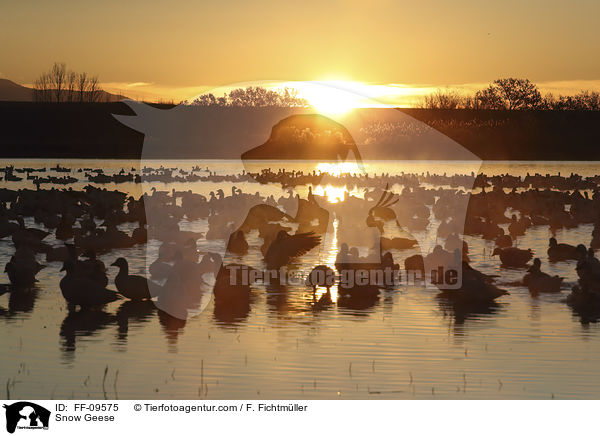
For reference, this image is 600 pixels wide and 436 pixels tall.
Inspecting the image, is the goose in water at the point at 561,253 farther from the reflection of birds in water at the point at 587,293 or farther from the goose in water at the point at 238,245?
the goose in water at the point at 238,245

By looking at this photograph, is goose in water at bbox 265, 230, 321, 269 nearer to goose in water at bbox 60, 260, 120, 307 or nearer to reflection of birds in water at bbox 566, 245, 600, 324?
goose in water at bbox 60, 260, 120, 307

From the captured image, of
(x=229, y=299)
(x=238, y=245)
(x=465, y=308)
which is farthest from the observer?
(x=238, y=245)

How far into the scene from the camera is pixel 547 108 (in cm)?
10494

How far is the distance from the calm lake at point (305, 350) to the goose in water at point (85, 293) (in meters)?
0.22

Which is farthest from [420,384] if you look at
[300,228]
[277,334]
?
[300,228]

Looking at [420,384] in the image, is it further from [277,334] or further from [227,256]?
[227,256]

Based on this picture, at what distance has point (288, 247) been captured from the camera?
51.2 ft

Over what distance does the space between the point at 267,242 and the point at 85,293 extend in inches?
232

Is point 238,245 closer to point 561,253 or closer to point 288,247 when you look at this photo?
point 288,247

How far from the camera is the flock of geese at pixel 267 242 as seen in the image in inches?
531

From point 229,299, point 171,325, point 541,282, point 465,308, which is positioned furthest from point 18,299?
point 541,282

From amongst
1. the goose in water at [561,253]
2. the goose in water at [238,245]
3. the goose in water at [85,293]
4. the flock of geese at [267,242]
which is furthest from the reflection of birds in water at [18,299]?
the goose in water at [561,253]

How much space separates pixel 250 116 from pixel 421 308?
8487 cm

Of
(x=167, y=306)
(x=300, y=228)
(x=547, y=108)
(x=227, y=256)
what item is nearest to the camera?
(x=167, y=306)
